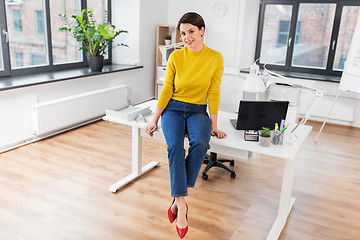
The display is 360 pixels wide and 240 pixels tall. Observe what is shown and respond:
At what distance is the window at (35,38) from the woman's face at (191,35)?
2445 millimetres

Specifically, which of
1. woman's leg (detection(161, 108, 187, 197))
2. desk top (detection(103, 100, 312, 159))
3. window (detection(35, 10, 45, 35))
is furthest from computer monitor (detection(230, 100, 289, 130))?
window (detection(35, 10, 45, 35))

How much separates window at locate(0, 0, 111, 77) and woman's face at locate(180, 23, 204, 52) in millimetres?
2445

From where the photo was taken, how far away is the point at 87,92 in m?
4.53

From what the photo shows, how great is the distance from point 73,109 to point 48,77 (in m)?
0.47

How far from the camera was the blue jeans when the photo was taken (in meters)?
2.12

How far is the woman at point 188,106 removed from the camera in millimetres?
2133

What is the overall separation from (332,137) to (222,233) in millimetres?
2818

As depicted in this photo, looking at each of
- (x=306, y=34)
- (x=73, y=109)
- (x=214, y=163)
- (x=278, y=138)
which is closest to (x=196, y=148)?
(x=278, y=138)

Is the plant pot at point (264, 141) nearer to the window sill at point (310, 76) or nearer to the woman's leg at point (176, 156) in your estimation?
the woman's leg at point (176, 156)

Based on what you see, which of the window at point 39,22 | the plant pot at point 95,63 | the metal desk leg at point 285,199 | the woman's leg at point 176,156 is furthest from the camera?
the plant pot at point 95,63

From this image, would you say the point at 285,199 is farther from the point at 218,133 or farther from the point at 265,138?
the point at 218,133

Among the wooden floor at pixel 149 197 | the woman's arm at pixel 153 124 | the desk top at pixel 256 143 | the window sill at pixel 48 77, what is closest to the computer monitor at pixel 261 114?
the desk top at pixel 256 143

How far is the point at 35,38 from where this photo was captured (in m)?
4.16

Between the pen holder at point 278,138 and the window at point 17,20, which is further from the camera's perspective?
the window at point 17,20
